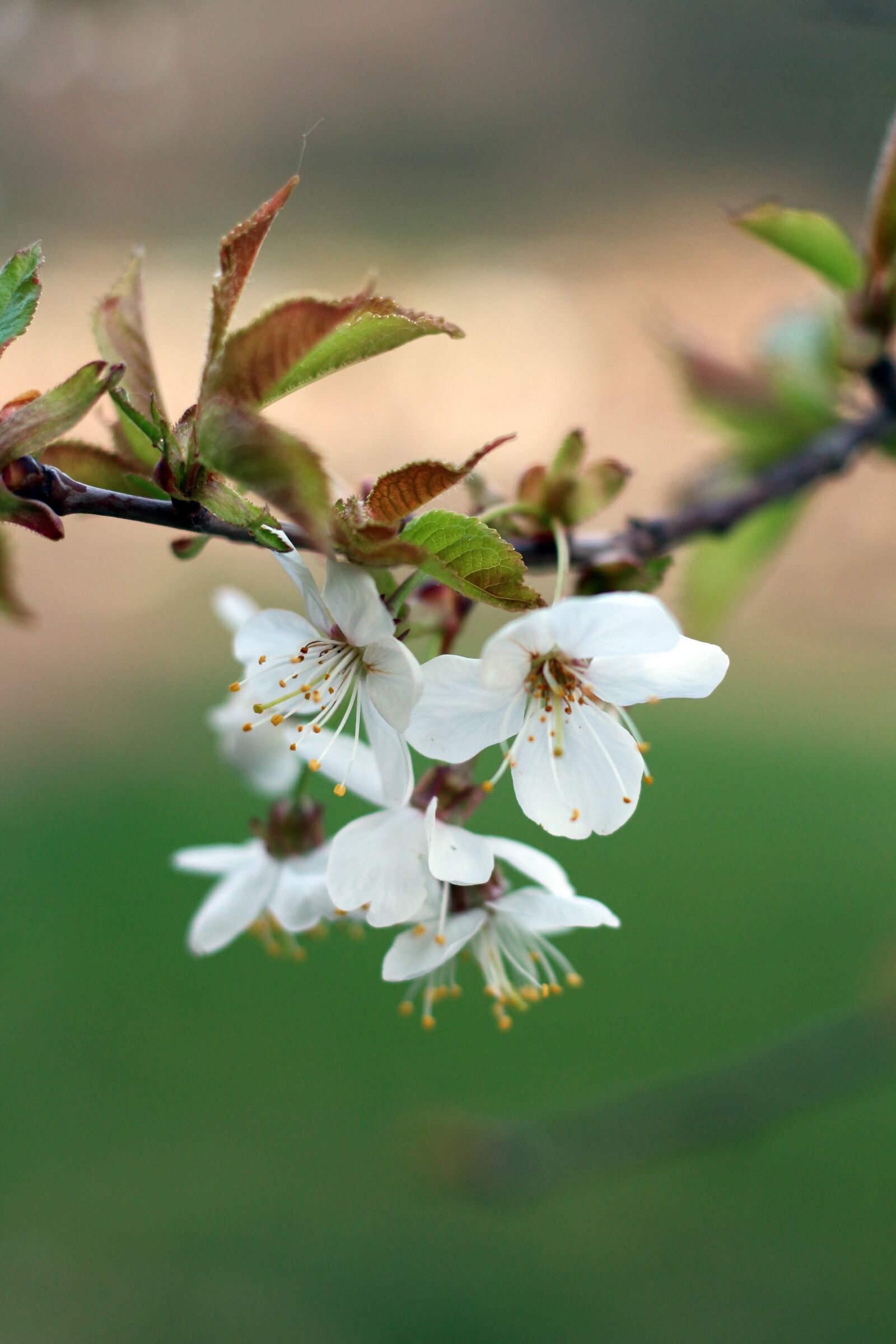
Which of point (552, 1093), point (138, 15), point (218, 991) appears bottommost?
point (218, 991)

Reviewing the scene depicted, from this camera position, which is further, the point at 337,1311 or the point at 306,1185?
the point at 306,1185

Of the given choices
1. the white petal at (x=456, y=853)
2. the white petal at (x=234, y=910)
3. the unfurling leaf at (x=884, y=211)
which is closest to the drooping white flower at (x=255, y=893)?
the white petal at (x=234, y=910)

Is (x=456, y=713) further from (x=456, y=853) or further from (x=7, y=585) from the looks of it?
(x=7, y=585)

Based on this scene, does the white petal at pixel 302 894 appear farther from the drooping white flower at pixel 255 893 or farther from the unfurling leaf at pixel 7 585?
the unfurling leaf at pixel 7 585

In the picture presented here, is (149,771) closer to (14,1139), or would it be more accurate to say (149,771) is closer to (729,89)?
(14,1139)

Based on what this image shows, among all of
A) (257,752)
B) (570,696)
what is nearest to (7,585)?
(257,752)

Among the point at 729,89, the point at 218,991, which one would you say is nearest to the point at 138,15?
the point at 729,89
